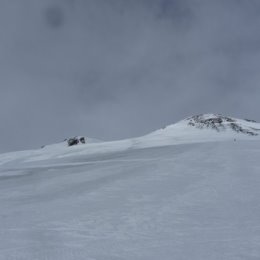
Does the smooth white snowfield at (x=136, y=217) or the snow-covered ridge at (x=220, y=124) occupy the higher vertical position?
the snow-covered ridge at (x=220, y=124)

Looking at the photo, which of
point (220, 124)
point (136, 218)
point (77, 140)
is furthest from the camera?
point (77, 140)

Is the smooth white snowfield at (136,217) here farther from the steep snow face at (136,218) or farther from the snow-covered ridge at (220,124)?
the snow-covered ridge at (220,124)

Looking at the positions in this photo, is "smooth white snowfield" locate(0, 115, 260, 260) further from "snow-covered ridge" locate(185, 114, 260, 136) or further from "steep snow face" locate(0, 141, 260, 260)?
"snow-covered ridge" locate(185, 114, 260, 136)

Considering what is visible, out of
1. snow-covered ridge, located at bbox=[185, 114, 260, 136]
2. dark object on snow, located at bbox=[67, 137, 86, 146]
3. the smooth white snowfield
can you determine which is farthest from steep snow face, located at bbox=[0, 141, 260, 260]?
dark object on snow, located at bbox=[67, 137, 86, 146]

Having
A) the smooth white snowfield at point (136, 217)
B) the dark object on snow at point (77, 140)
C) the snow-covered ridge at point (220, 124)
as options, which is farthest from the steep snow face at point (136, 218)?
the dark object on snow at point (77, 140)

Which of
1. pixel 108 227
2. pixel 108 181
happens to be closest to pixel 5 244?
pixel 108 227

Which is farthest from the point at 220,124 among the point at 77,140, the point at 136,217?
the point at 136,217

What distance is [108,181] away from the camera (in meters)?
11.7

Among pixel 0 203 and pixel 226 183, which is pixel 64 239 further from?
pixel 226 183

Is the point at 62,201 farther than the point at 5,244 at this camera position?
Yes

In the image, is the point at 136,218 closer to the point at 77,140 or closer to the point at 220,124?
the point at 220,124

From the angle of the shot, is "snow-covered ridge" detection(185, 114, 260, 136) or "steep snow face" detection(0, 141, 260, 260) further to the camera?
"snow-covered ridge" detection(185, 114, 260, 136)

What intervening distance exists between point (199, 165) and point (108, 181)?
14.5 feet

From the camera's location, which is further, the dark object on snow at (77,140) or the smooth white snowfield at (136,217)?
the dark object on snow at (77,140)
